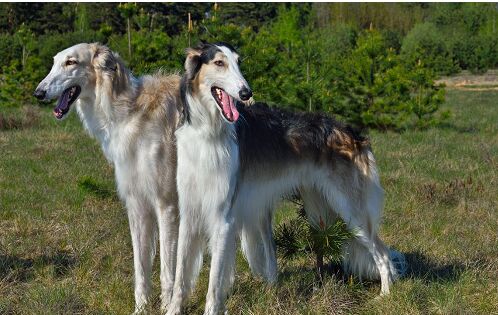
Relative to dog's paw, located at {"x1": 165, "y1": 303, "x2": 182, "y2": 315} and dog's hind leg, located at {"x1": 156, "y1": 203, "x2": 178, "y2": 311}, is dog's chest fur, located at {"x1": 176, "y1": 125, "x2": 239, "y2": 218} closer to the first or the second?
dog's hind leg, located at {"x1": 156, "y1": 203, "x2": 178, "y2": 311}

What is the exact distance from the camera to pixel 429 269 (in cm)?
533

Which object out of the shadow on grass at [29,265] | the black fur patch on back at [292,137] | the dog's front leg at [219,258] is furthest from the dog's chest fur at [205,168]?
the shadow on grass at [29,265]

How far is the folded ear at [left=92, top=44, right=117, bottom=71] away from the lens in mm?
4520

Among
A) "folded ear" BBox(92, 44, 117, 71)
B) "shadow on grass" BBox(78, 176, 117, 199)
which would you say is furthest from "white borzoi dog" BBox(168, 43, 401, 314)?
"shadow on grass" BBox(78, 176, 117, 199)

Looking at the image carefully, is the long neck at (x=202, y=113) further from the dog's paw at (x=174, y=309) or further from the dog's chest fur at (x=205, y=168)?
the dog's paw at (x=174, y=309)

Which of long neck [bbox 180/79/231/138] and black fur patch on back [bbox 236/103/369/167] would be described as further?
black fur patch on back [bbox 236/103/369/167]

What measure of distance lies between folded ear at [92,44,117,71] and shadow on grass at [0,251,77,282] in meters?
1.76

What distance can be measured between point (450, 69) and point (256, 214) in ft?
137

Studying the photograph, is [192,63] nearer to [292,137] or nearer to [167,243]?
[292,137]

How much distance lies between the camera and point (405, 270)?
531 cm

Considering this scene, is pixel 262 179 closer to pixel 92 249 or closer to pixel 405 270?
pixel 405 270

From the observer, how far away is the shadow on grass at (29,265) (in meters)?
5.07

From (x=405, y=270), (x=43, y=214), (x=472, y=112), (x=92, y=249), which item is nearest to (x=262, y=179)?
(x=405, y=270)

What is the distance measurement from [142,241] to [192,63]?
1.42 meters
